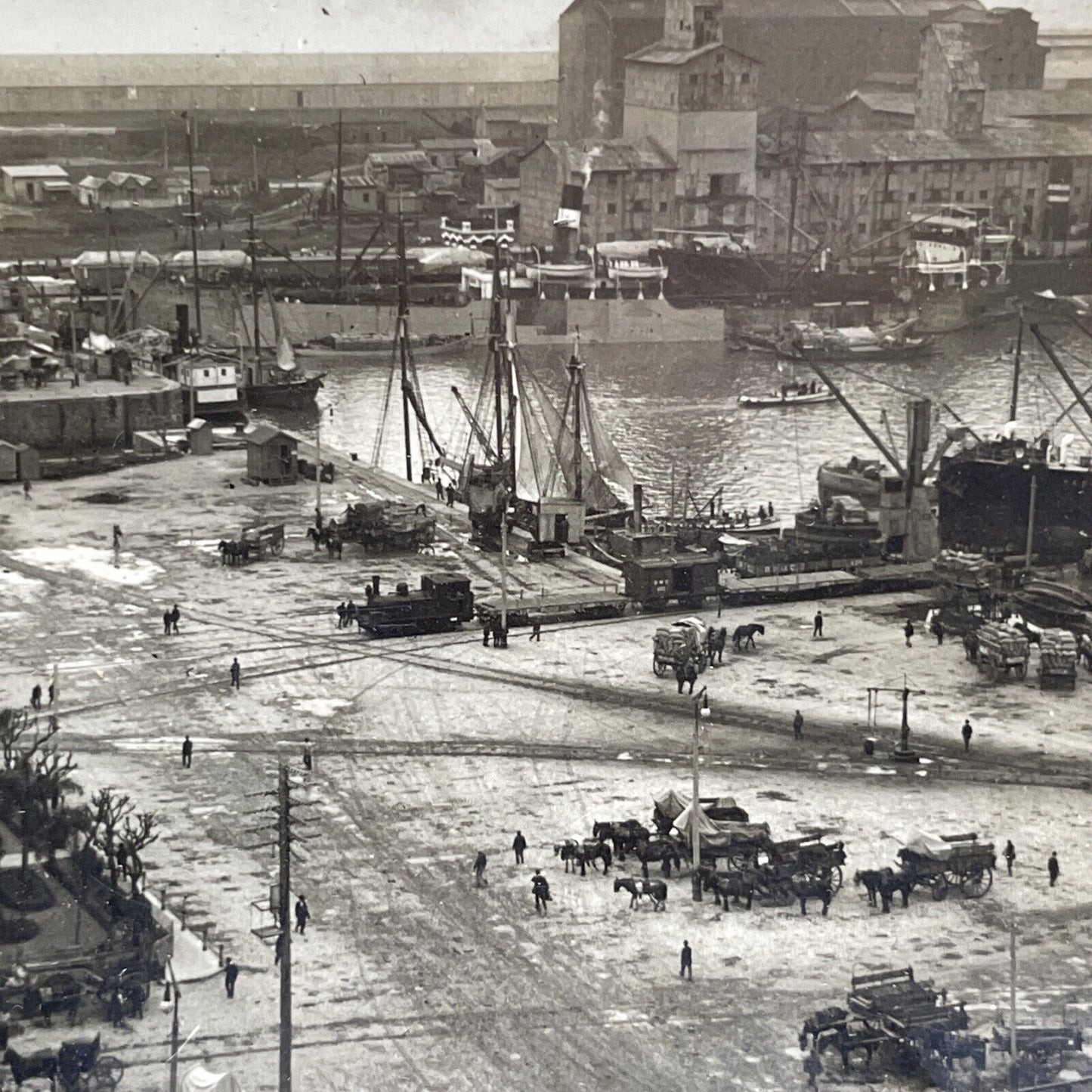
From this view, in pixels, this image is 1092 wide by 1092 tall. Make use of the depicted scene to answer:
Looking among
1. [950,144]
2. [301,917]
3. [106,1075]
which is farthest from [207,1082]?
[950,144]

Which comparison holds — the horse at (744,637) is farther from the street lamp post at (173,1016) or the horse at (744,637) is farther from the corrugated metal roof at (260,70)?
the corrugated metal roof at (260,70)

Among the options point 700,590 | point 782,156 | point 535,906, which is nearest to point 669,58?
point 782,156

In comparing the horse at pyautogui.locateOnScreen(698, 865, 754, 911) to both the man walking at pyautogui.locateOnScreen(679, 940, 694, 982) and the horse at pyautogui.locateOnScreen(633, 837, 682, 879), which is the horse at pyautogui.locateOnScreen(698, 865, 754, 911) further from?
the man walking at pyautogui.locateOnScreen(679, 940, 694, 982)

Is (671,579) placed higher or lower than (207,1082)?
lower

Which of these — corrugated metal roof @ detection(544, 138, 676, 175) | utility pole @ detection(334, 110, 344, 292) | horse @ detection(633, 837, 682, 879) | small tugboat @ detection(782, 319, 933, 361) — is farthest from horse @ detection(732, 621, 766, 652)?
utility pole @ detection(334, 110, 344, 292)

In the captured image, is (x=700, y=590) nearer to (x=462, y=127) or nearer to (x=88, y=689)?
(x=88, y=689)

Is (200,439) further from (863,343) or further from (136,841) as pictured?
(136,841)
